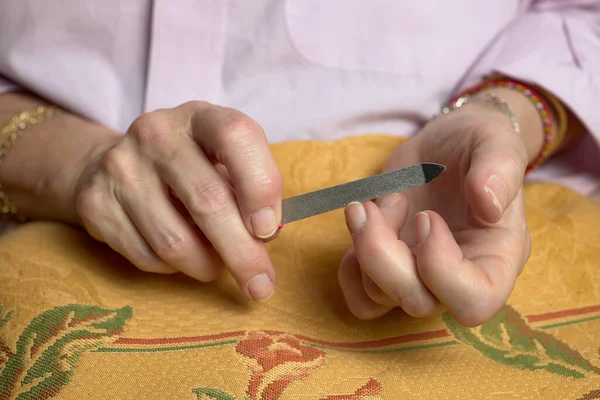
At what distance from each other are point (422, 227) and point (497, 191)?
0.18 ft

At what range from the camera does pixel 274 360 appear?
383 millimetres

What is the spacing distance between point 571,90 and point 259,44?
356 millimetres

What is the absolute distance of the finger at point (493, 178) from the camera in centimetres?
37

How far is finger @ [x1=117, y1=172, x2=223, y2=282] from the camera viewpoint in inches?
17.4

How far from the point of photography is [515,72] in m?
0.62

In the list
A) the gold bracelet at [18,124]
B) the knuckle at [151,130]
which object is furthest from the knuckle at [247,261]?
the gold bracelet at [18,124]

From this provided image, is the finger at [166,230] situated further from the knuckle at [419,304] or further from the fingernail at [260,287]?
the knuckle at [419,304]

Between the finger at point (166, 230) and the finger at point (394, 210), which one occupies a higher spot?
the finger at point (394, 210)

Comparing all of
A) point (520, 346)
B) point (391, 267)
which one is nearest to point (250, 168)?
point (391, 267)

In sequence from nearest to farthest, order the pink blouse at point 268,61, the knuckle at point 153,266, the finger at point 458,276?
1. the finger at point 458,276
2. the knuckle at point 153,266
3. the pink blouse at point 268,61

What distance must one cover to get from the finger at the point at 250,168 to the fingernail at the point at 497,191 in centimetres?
15

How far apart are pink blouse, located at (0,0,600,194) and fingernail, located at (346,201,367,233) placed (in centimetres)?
22

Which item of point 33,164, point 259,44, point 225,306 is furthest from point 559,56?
point 33,164

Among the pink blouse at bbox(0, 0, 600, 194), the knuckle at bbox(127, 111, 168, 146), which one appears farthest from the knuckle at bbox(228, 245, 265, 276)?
the pink blouse at bbox(0, 0, 600, 194)
